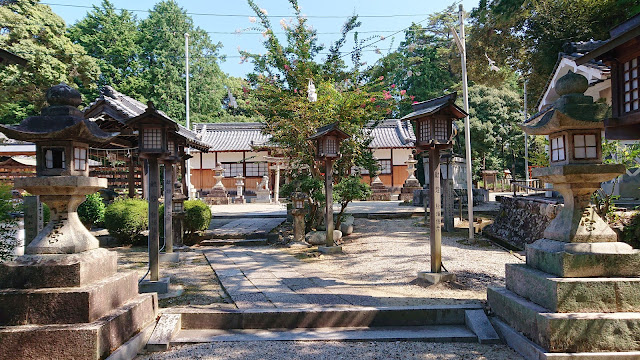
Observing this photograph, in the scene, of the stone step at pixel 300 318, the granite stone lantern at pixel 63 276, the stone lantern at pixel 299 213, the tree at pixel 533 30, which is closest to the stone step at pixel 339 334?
the stone step at pixel 300 318

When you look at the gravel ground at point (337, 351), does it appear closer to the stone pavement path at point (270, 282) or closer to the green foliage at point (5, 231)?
the stone pavement path at point (270, 282)

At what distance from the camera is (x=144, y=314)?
15.3 feet

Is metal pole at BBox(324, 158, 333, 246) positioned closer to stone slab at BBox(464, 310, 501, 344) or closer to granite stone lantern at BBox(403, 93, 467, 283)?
granite stone lantern at BBox(403, 93, 467, 283)

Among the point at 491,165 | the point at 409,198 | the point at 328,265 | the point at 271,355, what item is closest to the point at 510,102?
the point at 491,165

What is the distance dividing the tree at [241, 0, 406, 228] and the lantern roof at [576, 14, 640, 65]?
668 centimetres

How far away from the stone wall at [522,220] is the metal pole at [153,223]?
23.4 ft

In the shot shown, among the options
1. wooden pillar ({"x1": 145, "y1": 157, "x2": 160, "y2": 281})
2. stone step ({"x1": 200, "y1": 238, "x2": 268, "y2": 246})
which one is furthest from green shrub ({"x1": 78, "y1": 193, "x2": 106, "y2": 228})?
wooden pillar ({"x1": 145, "y1": 157, "x2": 160, "y2": 281})

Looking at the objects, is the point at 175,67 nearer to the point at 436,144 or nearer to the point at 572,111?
the point at 436,144

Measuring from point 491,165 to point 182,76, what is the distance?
1049 inches

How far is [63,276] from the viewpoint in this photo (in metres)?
3.91

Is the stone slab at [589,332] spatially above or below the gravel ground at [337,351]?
above

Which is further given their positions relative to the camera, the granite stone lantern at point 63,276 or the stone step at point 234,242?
the stone step at point 234,242

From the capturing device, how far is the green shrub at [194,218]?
1080 cm

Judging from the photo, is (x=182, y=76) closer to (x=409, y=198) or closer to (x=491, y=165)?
(x=409, y=198)
